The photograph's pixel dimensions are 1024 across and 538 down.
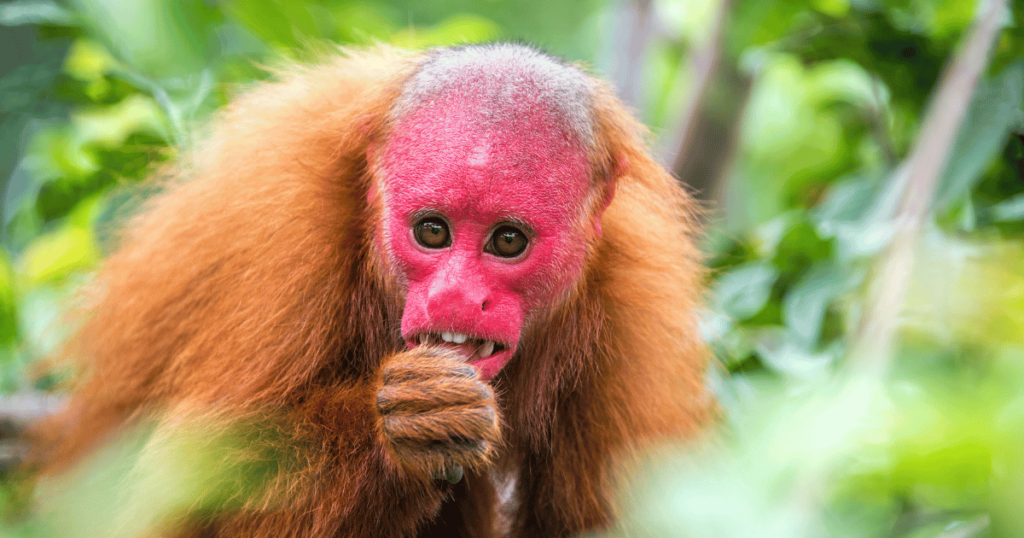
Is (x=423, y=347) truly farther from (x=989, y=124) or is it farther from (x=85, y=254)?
(x=85, y=254)

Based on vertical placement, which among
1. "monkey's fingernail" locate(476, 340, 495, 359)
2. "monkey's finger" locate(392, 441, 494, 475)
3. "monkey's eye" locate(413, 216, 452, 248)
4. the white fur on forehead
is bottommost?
"monkey's finger" locate(392, 441, 494, 475)

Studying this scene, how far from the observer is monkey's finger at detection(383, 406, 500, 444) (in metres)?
2.11

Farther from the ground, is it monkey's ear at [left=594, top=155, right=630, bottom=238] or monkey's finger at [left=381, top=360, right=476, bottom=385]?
monkey's ear at [left=594, top=155, right=630, bottom=238]

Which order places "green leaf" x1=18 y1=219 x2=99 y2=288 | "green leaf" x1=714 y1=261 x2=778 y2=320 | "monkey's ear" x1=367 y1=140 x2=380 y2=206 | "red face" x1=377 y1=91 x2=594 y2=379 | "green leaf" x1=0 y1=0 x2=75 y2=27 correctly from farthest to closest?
"green leaf" x1=18 y1=219 x2=99 y2=288 → "green leaf" x1=714 y1=261 x2=778 y2=320 → "green leaf" x1=0 y1=0 x2=75 y2=27 → "monkey's ear" x1=367 y1=140 x2=380 y2=206 → "red face" x1=377 y1=91 x2=594 y2=379

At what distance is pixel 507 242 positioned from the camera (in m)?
2.31

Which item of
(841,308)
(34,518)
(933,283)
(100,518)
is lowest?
(34,518)

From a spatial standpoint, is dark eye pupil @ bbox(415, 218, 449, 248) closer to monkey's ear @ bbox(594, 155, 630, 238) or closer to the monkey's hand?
the monkey's hand

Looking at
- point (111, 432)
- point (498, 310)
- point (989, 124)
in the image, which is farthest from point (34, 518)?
point (989, 124)

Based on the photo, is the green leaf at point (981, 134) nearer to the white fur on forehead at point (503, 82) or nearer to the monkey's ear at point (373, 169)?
the white fur on forehead at point (503, 82)

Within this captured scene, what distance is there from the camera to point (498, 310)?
2.24 m

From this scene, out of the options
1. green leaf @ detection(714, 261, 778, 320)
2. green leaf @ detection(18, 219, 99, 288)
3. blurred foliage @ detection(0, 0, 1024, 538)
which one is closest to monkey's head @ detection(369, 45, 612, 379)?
blurred foliage @ detection(0, 0, 1024, 538)

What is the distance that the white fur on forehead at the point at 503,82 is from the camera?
230 centimetres

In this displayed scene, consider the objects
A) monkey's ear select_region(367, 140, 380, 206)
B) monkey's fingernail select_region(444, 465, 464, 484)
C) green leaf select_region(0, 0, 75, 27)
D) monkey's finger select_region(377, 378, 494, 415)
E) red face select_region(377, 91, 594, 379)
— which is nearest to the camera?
monkey's finger select_region(377, 378, 494, 415)

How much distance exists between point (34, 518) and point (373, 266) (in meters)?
1.59
